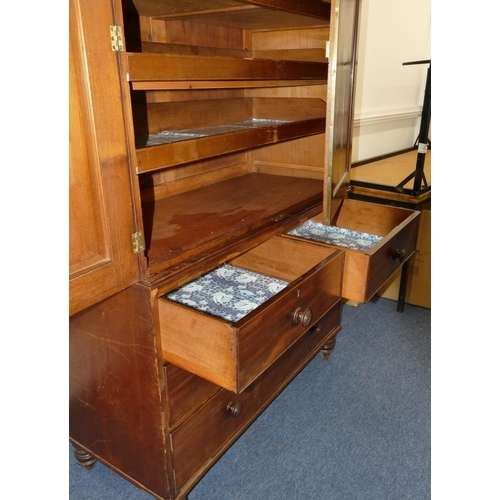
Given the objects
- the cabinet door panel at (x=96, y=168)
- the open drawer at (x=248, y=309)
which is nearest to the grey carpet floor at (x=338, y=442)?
the open drawer at (x=248, y=309)

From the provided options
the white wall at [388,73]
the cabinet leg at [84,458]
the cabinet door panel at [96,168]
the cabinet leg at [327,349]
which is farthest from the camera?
the white wall at [388,73]

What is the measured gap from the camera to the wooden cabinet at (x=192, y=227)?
2.92ft

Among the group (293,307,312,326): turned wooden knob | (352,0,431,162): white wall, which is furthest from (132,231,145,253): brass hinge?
(352,0,431,162): white wall

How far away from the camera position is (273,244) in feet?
4.73

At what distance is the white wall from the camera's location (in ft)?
8.49

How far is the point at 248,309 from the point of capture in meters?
1.17

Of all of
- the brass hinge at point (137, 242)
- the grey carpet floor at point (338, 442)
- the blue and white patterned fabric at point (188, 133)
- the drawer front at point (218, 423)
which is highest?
the blue and white patterned fabric at point (188, 133)

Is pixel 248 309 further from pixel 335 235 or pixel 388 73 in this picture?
pixel 388 73

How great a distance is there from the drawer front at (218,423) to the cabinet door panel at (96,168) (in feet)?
1.60

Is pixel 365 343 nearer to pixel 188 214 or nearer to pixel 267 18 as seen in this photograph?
pixel 188 214

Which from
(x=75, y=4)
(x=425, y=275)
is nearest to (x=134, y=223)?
(x=75, y=4)

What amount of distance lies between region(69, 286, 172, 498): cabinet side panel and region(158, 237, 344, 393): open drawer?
68 mm

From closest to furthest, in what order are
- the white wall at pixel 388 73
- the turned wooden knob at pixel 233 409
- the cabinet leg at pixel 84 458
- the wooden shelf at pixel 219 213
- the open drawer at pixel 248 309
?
the open drawer at pixel 248 309 < the wooden shelf at pixel 219 213 < the turned wooden knob at pixel 233 409 < the cabinet leg at pixel 84 458 < the white wall at pixel 388 73

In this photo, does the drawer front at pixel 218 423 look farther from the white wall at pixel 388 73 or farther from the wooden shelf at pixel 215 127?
the white wall at pixel 388 73
